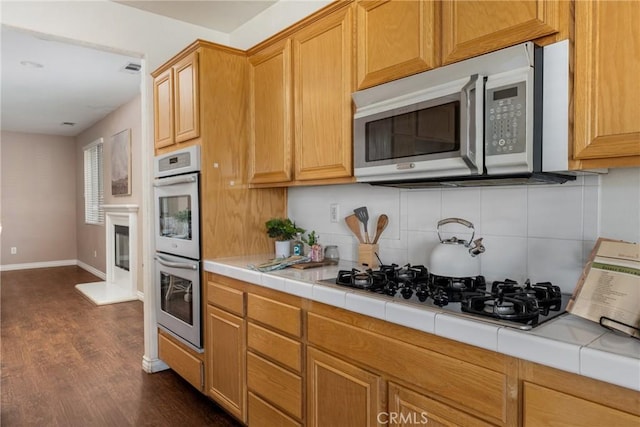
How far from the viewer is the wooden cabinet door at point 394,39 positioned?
164cm

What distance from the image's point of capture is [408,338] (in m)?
1.38

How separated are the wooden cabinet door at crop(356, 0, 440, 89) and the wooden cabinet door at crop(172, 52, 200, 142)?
3.67ft

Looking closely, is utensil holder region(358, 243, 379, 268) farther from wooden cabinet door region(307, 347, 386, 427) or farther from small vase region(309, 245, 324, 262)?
wooden cabinet door region(307, 347, 386, 427)

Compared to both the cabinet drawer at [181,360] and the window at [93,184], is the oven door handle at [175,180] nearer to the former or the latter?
the cabinet drawer at [181,360]

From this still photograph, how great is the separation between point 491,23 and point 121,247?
613 cm

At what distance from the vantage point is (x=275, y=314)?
195cm

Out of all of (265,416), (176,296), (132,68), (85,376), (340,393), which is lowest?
(85,376)

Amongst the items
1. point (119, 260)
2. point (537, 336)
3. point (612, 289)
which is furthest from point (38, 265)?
point (612, 289)

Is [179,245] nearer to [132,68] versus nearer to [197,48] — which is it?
[197,48]

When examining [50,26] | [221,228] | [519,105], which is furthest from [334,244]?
[50,26]

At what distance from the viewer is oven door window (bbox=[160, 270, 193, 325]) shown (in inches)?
103

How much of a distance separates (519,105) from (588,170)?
0.30 metres

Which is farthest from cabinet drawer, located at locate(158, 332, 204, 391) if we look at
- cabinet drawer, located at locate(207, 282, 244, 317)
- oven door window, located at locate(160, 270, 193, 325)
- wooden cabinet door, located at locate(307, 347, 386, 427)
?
wooden cabinet door, located at locate(307, 347, 386, 427)

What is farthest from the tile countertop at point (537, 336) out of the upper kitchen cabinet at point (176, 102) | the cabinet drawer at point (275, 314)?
the upper kitchen cabinet at point (176, 102)
